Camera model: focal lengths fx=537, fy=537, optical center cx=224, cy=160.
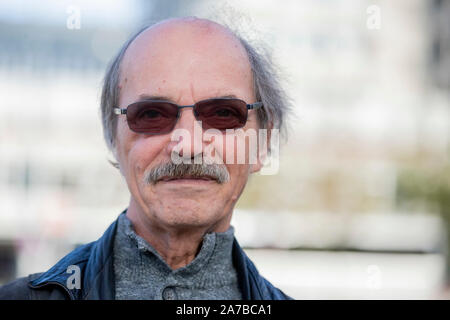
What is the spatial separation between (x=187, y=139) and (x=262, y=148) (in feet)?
1.70

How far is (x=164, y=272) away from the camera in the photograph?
7.09 ft

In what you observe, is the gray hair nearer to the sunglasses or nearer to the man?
the man

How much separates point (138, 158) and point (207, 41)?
0.58m

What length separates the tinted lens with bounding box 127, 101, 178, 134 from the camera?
2154 mm

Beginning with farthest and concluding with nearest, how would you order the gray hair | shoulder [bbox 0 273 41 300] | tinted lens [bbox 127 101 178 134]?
1. the gray hair
2. tinted lens [bbox 127 101 178 134]
3. shoulder [bbox 0 273 41 300]

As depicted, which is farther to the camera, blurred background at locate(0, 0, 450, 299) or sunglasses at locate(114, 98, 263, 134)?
blurred background at locate(0, 0, 450, 299)

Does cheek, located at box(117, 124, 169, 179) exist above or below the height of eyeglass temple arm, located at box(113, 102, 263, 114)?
below

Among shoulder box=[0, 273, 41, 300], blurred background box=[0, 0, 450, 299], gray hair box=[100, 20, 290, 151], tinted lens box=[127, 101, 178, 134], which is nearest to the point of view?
shoulder box=[0, 273, 41, 300]

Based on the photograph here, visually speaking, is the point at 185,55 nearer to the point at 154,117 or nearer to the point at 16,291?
the point at 154,117

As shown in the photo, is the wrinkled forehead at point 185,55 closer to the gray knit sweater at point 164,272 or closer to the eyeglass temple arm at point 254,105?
the eyeglass temple arm at point 254,105

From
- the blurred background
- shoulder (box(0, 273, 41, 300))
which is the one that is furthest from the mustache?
the blurred background

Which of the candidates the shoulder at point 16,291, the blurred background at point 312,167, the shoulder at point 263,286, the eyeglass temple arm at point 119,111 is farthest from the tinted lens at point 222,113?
the blurred background at point 312,167

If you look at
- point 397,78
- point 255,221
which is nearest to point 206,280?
point 255,221

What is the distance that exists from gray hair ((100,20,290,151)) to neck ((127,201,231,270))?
0.46 metres
